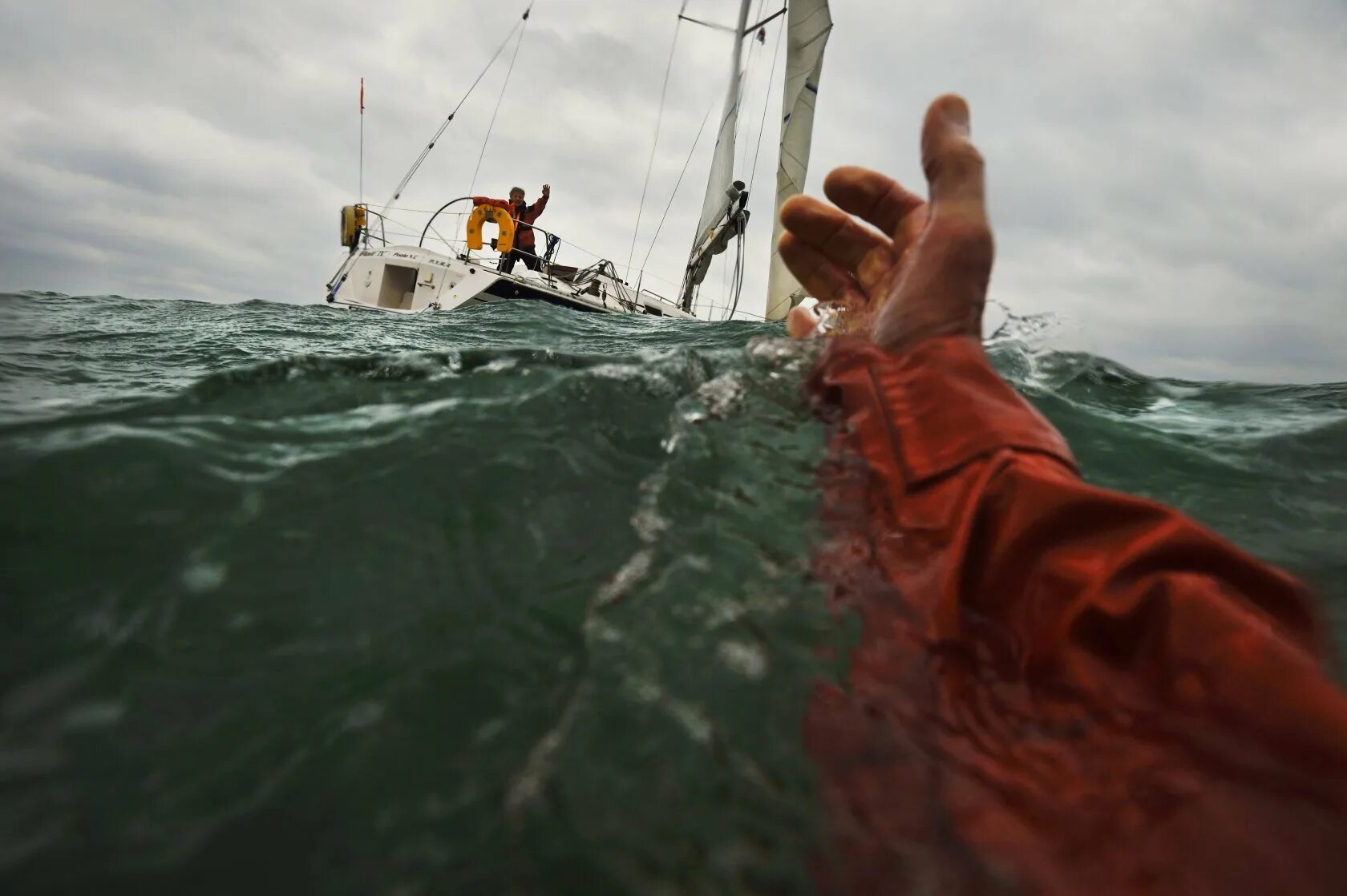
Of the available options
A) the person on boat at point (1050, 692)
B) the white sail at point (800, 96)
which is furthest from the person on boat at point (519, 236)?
the person on boat at point (1050, 692)

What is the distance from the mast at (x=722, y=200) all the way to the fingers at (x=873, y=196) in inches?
418

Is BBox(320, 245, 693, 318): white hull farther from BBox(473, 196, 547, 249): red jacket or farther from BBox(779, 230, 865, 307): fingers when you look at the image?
BBox(779, 230, 865, 307): fingers

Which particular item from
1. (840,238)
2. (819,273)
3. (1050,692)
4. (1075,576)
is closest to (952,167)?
(840,238)

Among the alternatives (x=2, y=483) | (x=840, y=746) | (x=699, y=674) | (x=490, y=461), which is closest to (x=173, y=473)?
(x=2, y=483)

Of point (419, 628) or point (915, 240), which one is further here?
point (915, 240)

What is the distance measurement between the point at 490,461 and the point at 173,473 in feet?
2.58

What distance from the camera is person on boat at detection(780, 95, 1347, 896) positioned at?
673mm

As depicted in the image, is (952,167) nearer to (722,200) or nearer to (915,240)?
(915,240)

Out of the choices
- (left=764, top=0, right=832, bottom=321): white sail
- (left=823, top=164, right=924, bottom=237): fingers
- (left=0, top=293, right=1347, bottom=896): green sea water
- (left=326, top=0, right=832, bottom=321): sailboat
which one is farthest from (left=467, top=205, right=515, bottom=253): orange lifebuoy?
(left=823, top=164, right=924, bottom=237): fingers

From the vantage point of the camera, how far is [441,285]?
10.3m

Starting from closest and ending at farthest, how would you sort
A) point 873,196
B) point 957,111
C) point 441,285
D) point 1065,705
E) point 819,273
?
point 1065,705
point 957,111
point 873,196
point 819,273
point 441,285

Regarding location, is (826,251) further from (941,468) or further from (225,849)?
(225,849)

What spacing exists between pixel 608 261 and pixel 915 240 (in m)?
10.5

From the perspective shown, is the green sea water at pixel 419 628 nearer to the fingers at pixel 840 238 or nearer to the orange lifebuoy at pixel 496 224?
the fingers at pixel 840 238
